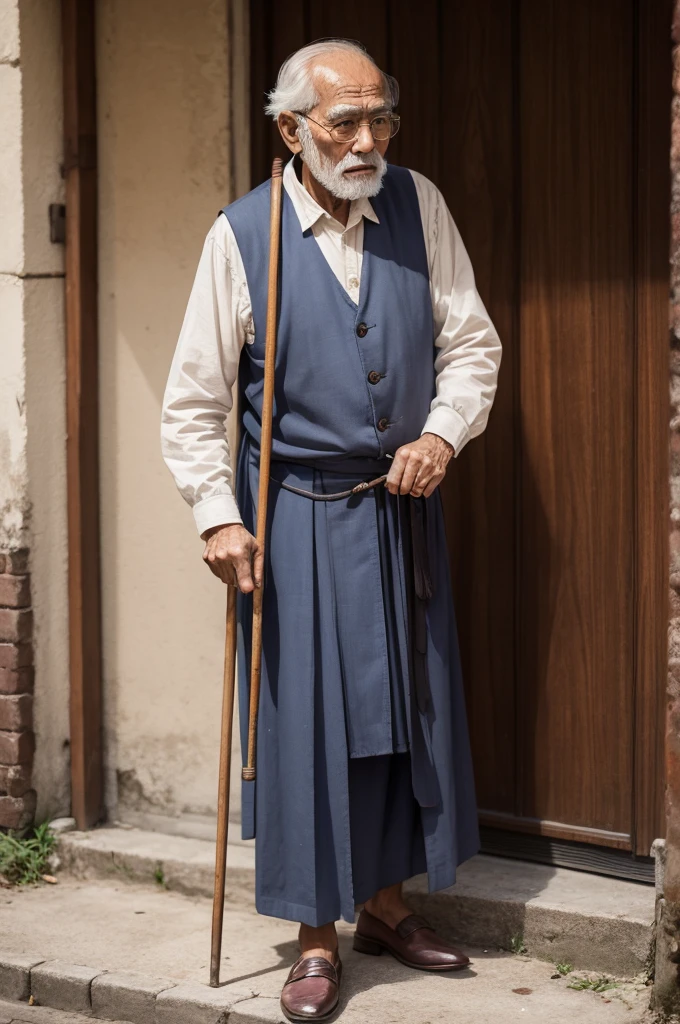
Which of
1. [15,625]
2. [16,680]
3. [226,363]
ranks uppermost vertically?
[226,363]

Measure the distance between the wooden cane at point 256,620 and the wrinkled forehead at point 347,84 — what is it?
0.73 ft

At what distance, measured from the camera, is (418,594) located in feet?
12.5

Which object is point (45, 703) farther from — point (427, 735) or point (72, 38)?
point (72, 38)

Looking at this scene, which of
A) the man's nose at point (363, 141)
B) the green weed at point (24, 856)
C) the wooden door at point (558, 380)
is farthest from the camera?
the green weed at point (24, 856)

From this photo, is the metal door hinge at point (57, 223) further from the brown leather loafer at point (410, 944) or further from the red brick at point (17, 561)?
the brown leather loafer at point (410, 944)

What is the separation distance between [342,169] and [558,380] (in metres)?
0.97

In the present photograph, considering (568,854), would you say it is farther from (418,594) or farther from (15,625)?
(15,625)

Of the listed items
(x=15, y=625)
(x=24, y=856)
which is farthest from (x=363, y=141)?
(x=24, y=856)

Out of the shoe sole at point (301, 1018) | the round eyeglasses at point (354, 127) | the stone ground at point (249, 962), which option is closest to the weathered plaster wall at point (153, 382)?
the stone ground at point (249, 962)

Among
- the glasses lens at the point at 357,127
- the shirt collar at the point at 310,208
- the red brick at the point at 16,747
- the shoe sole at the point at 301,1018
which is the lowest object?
the shoe sole at the point at 301,1018

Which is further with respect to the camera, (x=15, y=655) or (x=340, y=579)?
(x=15, y=655)

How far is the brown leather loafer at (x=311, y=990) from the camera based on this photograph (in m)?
3.63

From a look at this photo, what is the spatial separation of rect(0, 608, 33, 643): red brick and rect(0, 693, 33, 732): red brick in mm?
185

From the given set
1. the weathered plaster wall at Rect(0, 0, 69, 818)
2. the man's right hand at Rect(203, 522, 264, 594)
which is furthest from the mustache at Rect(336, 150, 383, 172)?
the weathered plaster wall at Rect(0, 0, 69, 818)
